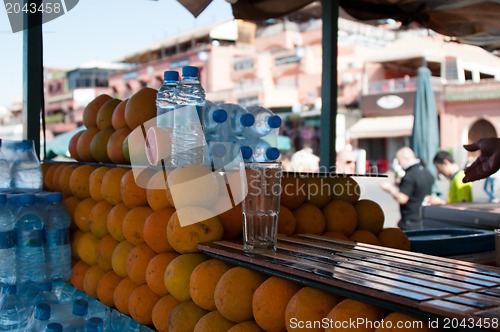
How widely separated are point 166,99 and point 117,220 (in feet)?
1.83

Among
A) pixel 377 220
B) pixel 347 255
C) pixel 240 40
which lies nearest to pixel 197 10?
pixel 377 220

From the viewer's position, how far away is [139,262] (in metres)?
1.88

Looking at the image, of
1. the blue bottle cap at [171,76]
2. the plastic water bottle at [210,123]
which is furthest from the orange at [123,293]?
the blue bottle cap at [171,76]

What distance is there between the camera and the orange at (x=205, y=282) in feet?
5.00

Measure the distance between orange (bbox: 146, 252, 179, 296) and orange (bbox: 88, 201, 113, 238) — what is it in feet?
1.80

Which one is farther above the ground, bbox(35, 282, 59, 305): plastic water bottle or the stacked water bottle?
the stacked water bottle

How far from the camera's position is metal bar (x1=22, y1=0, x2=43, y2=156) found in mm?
2869

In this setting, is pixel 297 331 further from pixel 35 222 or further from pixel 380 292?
pixel 35 222

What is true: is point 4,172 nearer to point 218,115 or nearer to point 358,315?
point 218,115

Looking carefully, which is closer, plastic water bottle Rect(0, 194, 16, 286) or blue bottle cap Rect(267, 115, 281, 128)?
plastic water bottle Rect(0, 194, 16, 286)

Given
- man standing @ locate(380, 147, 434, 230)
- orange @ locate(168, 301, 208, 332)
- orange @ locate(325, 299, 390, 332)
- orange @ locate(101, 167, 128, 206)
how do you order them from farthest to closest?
man standing @ locate(380, 147, 434, 230)
orange @ locate(101, 167, 128, 206)
orange @ locate(168, 301, 208, 332)
orange @ locate(325, 299, 390, 332)

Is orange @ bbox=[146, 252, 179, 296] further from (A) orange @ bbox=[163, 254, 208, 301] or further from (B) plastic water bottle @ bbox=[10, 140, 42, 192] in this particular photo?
(B) plastic water bottle @ bbox=[10, 140, 42, 192]

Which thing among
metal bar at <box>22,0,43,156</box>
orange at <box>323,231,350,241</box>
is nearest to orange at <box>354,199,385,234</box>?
orange at <box>323,231,350,241</box>

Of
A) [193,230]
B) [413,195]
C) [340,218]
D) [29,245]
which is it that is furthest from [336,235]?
[413,195]
